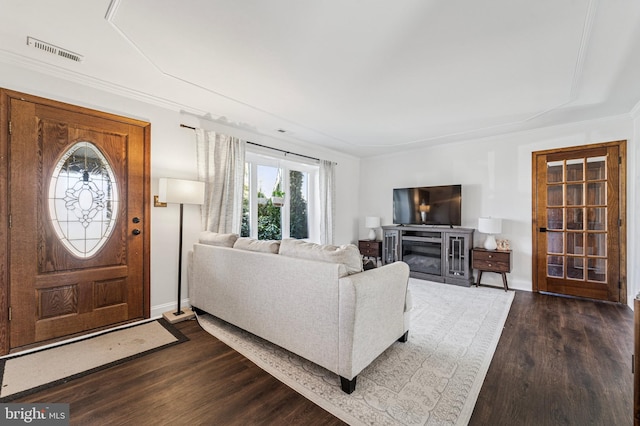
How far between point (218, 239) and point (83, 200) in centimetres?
132

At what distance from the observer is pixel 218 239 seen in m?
2.98

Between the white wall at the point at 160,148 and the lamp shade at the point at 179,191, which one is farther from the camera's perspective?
the lamp shade at the point at 179,191

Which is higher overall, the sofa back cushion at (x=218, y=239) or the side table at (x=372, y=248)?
the sofa back cushion at (x=218, y=239)

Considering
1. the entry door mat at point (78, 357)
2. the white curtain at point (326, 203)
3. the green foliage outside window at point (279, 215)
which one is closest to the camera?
the entry door mat at point (78, 357)

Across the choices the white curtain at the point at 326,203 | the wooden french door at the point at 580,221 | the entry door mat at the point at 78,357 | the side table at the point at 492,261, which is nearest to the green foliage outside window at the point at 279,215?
the white curtain at the point at 326,203

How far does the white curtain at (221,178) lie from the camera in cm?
351

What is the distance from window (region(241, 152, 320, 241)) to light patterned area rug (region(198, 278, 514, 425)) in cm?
175

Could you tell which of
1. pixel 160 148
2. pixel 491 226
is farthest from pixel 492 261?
pixel 160 148

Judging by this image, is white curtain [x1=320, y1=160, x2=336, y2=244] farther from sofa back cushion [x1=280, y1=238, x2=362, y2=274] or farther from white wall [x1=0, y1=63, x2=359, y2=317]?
sofa back cushion [x1=280, y1=238, x2=362, y2=274]

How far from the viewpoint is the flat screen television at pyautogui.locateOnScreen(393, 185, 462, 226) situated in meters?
4.73

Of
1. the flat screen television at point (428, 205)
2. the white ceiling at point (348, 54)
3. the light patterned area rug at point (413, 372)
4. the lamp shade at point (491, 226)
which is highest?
the white ceiling at point (348, 54)

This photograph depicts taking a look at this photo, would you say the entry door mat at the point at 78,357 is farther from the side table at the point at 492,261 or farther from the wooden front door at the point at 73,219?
the side table at the point at 492,261

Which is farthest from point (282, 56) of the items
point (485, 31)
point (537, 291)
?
point (537, 291)

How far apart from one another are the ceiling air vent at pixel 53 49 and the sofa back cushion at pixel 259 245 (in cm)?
209
